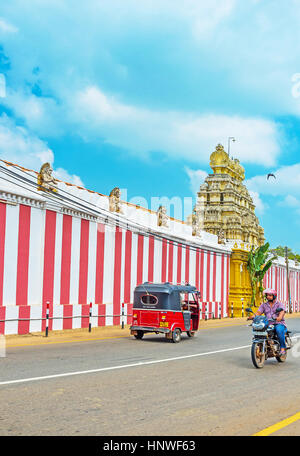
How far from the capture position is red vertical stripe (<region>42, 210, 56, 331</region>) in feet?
61.9

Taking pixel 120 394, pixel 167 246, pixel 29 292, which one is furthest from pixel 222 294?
pixel 120 394

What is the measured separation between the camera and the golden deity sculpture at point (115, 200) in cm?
2392

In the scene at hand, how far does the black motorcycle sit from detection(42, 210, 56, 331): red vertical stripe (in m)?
9.87

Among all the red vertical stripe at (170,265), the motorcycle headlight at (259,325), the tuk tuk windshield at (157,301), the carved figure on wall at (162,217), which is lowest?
the motorcycle headlight at (259,325)

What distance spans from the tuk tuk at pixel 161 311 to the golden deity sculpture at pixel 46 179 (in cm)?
578

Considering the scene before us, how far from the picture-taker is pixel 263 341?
10.7 metres

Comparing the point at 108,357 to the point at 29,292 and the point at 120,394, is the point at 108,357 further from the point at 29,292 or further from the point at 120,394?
the point at 29,292

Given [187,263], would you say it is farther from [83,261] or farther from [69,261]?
[69,261]

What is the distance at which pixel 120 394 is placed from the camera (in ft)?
24.6

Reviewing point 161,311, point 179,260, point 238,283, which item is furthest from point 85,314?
point 238,283

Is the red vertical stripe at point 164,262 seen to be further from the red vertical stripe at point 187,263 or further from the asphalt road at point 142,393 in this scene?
the asphalt road at point 142,393

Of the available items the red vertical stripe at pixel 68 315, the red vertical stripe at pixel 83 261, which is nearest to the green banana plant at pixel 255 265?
the red vertical stripe at pixel 83 261

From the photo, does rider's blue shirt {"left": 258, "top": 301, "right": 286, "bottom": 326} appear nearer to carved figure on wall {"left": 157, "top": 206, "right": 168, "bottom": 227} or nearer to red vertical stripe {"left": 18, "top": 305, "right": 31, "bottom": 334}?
red vertical stripe {"left": 18, "top": 305, "right": 31, "bottom": 334}

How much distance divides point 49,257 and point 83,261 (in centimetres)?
244
